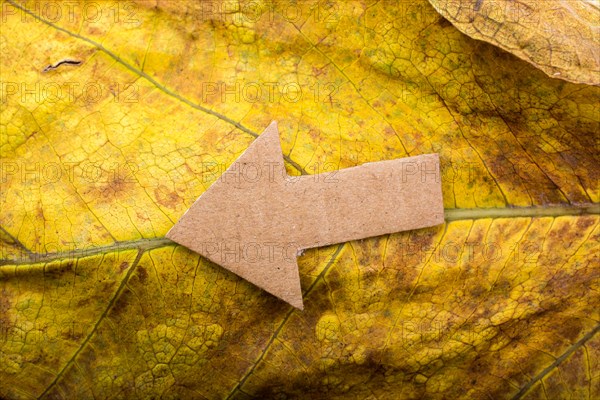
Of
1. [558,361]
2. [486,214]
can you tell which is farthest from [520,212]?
[558,361]

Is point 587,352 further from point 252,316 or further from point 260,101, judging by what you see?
point 260,101

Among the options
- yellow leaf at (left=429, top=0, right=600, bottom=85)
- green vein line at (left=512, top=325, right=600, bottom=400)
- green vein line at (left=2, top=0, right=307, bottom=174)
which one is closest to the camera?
yellow leaf at (left=429, top=0, right=600, bottom=85)

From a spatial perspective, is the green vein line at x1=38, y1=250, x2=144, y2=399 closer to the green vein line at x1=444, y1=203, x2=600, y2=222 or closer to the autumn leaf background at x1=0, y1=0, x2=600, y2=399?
the autumn leaf background at x1=0, y1=0, x2=600, y2=399

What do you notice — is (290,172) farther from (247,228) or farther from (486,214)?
(486,214)

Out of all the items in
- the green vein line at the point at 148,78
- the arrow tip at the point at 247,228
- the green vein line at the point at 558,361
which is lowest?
the green vein line at the point at 558,361

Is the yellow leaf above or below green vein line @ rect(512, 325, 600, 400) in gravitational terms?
Answer: above

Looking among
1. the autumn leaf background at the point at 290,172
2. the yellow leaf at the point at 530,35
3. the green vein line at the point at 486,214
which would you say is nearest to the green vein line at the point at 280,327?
the autumn leaf background at the point at 290,172

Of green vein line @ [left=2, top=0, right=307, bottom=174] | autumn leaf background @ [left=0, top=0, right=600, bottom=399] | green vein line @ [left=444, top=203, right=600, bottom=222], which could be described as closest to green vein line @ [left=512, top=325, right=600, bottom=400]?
autumn leaf background @ [left=0, top=0, right=600, bottom=399]

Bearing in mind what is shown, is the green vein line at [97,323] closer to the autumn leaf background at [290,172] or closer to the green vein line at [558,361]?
the autumn leaf background at [290,172]
